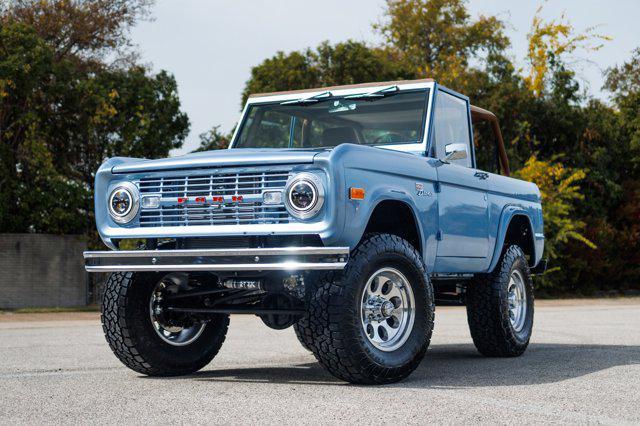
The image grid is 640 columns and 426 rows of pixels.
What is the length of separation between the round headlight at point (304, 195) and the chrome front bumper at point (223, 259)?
32 cm

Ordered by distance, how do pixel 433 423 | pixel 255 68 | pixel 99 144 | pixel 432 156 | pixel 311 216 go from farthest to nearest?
1. pixel 255 68
2. pixel 99 144
3. pixel 432 156
4. pixel 311 216
5. pixel 433 423

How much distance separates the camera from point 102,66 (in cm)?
3120

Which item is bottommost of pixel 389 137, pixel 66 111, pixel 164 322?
pixel 164 322

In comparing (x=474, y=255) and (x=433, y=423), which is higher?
(x=474, y=255)

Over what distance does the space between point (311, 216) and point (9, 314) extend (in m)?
19.5

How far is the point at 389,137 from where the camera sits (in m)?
9.03

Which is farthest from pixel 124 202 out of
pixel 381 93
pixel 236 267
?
pixel 381 93

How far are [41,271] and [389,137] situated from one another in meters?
21.5

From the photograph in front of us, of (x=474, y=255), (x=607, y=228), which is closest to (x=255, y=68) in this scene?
(x=607, y=228)

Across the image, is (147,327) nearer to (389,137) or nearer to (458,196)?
(389,137)

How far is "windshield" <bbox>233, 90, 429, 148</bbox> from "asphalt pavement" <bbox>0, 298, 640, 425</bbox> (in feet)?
6.83

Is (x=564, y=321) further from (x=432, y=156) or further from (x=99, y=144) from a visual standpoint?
(x=99, y=144)

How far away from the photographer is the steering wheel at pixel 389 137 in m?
8.98

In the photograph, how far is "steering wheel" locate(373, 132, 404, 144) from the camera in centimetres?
898
